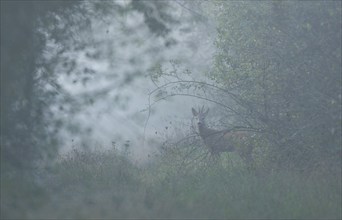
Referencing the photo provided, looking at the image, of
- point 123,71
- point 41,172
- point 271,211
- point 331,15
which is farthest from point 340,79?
point 41,172

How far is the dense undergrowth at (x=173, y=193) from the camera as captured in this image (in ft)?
34.5

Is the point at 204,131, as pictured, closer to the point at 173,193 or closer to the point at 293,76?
the point at 293,76

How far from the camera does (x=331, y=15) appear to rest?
489 inches

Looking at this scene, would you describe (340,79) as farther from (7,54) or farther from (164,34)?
(7,54)

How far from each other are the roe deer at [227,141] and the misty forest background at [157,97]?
22 cm

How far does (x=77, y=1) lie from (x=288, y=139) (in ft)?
16.5

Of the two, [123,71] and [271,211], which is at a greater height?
[123,71]

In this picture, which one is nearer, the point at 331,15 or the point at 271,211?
the point at 271,211

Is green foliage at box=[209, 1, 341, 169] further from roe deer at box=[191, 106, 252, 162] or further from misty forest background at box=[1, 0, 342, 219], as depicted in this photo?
roe deer at box=[191, 106, 252, 162]

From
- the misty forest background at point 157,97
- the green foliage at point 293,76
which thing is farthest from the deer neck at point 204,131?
the green foliage at point 293,76

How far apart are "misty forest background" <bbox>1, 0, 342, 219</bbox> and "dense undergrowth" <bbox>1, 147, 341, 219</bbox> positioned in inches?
1.2

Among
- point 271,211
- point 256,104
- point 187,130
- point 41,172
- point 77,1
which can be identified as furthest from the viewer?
point 187,130

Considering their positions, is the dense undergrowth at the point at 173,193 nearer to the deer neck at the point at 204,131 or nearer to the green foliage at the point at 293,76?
the green foliage at the point at 293,76

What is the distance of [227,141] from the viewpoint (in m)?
15.0
